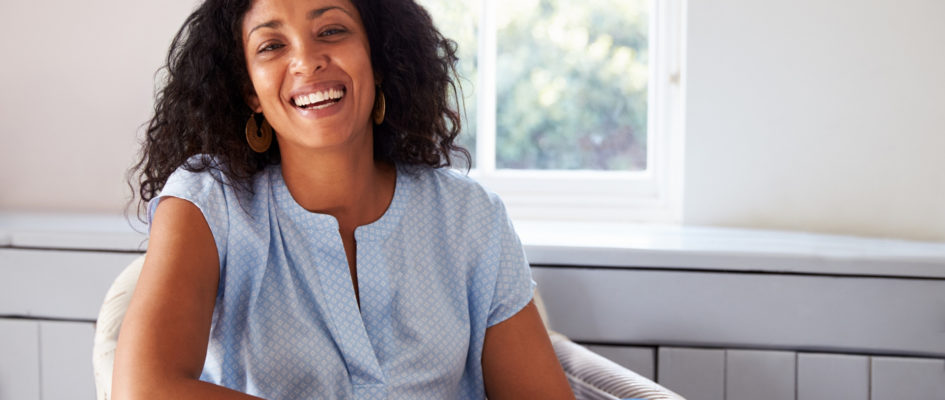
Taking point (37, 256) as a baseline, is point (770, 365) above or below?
below

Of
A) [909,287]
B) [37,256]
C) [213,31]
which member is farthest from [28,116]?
[909,287]

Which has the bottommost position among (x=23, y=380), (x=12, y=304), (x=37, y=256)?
(x=23, y=380)

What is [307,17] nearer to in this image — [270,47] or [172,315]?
[270,47]

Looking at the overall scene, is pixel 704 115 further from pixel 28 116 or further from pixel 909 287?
pixel 28 116

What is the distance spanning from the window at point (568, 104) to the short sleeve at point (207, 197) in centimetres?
108

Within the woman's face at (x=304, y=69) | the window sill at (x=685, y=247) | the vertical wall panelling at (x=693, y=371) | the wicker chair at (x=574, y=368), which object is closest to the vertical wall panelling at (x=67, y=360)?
the window sill at (x=685, y=247)

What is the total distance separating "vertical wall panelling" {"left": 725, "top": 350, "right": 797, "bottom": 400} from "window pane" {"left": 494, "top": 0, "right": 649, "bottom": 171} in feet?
2.38

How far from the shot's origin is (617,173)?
2.12 metres

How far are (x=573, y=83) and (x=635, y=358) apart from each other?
84 centimetres

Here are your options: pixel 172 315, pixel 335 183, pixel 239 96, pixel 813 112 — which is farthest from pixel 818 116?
pixel 172 315

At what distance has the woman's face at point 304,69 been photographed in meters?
1.10

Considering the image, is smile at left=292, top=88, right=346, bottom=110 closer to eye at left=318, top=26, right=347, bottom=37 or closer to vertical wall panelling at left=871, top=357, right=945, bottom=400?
eye at left=318, top=26, right=347, bottom=37

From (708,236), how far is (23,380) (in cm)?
152

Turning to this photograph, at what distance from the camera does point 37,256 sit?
65.9 inches
